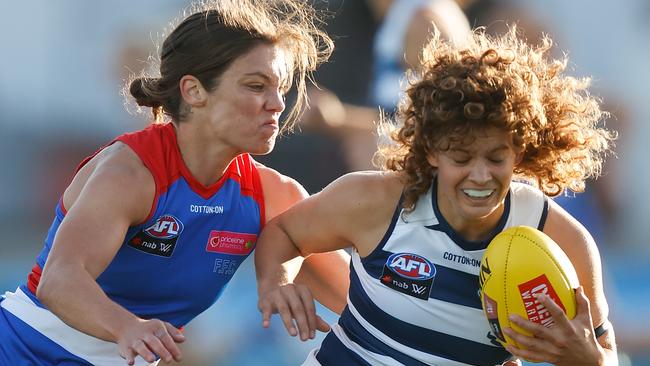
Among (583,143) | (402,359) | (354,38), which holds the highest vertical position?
(354,38)

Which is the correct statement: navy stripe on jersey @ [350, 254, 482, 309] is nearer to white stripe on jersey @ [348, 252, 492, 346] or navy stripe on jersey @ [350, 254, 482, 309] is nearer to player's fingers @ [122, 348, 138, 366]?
white stripe on jersey @ [348, 252, 492, 346]

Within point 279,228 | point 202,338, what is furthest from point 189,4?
point 279,228

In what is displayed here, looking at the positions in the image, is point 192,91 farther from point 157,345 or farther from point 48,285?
point 157,345

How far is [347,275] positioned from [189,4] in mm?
3071

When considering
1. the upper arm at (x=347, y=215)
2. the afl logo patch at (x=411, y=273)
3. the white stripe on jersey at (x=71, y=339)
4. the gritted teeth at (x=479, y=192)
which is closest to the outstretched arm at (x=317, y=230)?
the upper arm at (x=347, y=215)

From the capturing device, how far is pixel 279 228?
4031 millimetres

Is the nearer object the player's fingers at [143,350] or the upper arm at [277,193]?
the player's fingers at [143,350]

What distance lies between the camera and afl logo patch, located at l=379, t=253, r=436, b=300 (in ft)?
12.3

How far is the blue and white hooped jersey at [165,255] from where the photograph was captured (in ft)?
12.9

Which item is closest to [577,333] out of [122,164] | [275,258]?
[275,258]

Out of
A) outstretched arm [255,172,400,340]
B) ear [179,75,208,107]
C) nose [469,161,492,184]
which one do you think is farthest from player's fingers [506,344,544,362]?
ear [179,75,208,107]

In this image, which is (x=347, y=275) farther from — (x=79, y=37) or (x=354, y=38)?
(x=79, y=37)

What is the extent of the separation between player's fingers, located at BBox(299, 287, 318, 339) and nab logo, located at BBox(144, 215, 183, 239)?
55 cm

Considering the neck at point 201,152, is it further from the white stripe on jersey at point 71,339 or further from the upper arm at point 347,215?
the white stripe on jersey at point 71,339
